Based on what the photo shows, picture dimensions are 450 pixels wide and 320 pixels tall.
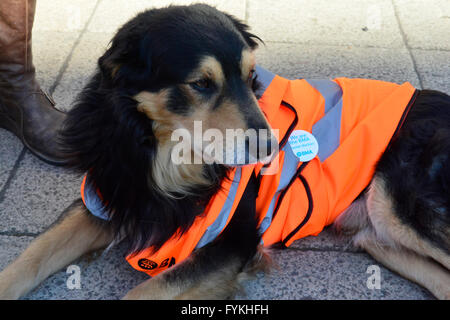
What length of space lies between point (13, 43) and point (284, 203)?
2.00 m

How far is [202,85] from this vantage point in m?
2.02

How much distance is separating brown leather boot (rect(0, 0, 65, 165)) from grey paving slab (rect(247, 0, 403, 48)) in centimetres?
211

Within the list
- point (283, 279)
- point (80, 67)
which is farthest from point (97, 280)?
point (80, 67)

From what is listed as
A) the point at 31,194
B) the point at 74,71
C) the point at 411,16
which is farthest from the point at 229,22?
the point at 411,16

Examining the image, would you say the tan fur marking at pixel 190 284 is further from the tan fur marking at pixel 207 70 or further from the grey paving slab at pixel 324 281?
the tan fur marking at pixel 207 70

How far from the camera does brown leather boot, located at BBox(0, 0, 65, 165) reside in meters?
2.92

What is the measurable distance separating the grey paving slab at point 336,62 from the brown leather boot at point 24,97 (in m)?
1.83

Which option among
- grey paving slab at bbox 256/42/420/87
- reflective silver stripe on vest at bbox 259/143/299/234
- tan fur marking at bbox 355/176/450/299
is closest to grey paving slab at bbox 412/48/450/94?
grey paving slab at bbox 256/42/420/87

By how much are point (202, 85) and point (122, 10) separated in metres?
2.85

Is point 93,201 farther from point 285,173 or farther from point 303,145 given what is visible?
point 303,145

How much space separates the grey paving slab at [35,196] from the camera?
2645 millimetres

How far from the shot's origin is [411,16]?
467 centimetres

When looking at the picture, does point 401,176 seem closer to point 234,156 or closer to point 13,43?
point 234,156

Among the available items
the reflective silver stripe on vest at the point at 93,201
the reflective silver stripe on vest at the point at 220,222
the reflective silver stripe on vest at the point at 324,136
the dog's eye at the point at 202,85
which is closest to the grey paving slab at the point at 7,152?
Answer: the reflective silver stripe on vest at the point at 93,201
